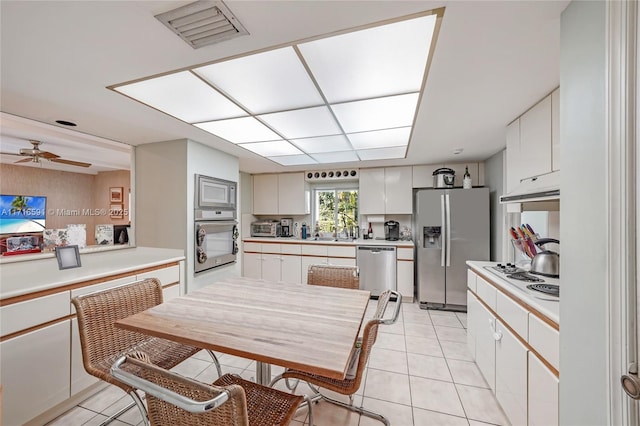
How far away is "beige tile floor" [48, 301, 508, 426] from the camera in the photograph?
5.11 ft

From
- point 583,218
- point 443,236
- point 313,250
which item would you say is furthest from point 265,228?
point 583,218

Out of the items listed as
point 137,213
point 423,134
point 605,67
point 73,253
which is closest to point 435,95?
point 423,134

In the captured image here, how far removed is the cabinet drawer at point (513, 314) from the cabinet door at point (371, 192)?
8.59 ft

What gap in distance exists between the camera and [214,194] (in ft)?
9.94

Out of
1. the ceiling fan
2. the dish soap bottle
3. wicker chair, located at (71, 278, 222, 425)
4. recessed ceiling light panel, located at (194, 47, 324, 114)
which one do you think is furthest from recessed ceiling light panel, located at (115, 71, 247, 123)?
the dish soap bottle

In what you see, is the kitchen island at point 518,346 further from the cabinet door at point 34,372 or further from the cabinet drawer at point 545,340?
the cabinet door at point 34,372

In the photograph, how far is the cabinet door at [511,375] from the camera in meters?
1.29

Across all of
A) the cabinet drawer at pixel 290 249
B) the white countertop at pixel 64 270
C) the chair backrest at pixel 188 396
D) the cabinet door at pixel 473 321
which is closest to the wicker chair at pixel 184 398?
the chair backrest at pixel 188 396

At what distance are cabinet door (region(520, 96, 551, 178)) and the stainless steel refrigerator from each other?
1474mm

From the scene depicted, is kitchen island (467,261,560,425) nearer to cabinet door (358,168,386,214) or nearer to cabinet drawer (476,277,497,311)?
cabinet drawer (476,277,497,311)

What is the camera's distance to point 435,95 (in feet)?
5.43

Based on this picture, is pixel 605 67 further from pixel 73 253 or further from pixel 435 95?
pixel 73 253

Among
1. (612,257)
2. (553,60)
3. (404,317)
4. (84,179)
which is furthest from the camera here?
(404,317)

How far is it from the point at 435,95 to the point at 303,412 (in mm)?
2309
